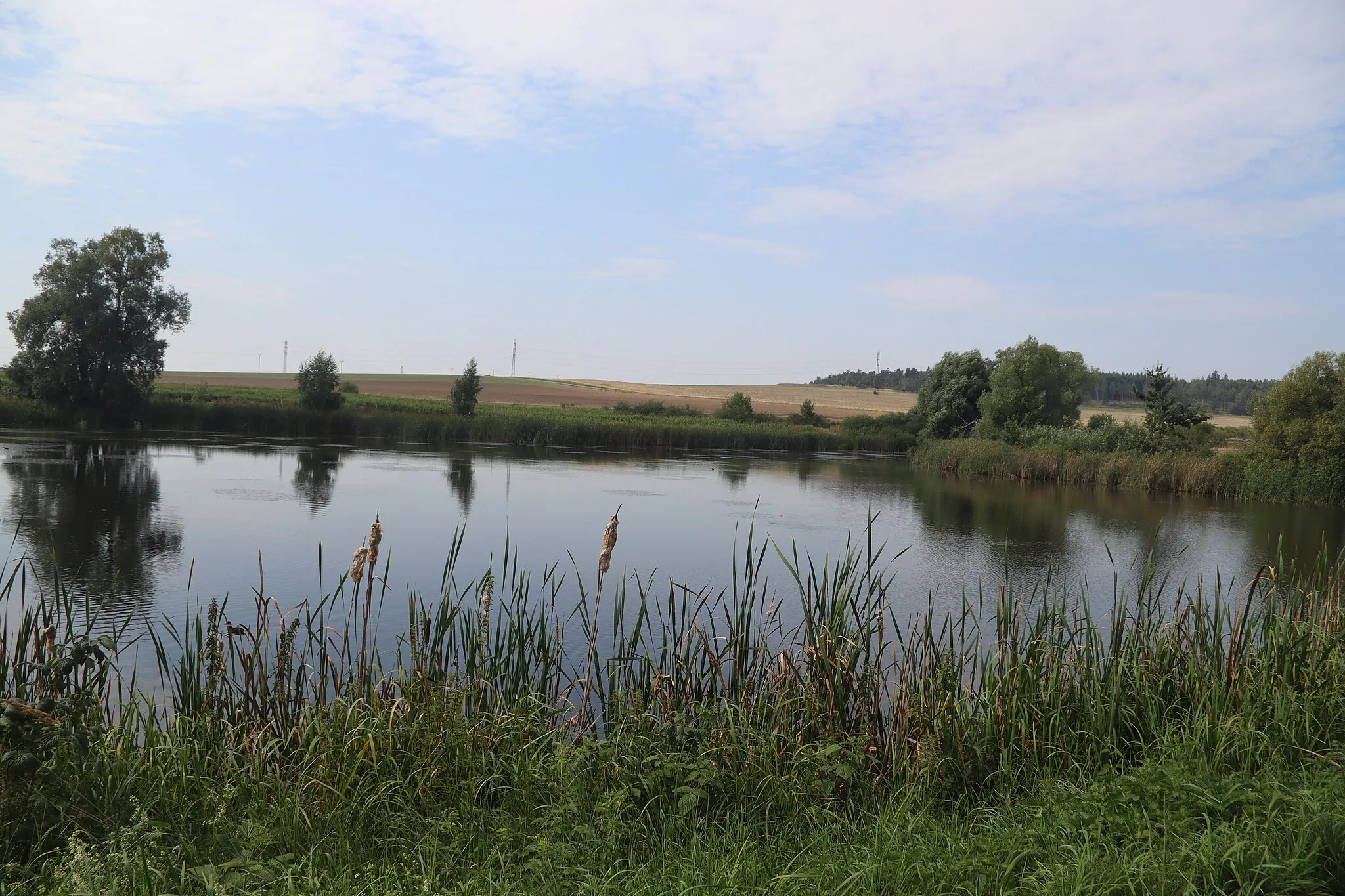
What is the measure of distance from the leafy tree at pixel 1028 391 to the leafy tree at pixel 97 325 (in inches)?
1560

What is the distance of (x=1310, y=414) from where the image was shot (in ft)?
87.7

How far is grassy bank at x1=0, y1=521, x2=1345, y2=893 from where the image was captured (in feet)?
9.78

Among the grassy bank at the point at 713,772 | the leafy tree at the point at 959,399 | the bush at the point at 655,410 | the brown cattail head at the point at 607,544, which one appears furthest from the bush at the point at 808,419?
the brown cattail head at the point at 607,544

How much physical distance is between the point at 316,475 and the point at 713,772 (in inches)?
879

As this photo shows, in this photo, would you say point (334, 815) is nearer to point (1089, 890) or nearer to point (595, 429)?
point (1089, 890)

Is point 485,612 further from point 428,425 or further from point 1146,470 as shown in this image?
point 428,425

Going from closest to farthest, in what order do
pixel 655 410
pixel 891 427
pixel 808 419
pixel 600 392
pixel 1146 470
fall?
1. pixel 1146 470
2. pixel 891 427
3. pixel 808 419
4. pixel 655 410
5. pixel 600 392

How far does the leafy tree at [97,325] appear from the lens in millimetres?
36875

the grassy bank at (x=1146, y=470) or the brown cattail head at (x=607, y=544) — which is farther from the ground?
the brown cattail head at (x=607, y=544)

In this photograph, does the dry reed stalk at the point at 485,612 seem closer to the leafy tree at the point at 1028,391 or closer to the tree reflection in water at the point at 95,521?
the tree reflection in water at the point at 95,521

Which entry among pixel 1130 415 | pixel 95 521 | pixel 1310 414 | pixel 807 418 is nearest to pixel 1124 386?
pixel 1130 415

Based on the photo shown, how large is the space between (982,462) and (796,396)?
1952 inches

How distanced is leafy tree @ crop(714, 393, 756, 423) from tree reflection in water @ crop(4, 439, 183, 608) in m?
39.8

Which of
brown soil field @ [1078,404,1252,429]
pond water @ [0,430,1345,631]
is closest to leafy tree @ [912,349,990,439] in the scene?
brown soil field @ [1078,404,1252,429]
